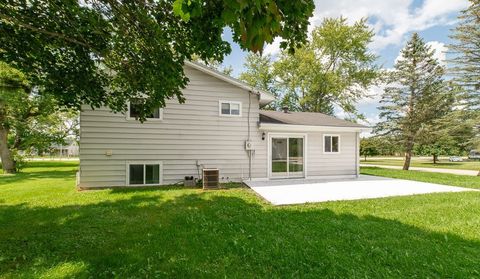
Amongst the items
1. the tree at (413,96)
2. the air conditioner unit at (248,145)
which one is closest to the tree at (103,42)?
the air conditioner unit at (248,145)

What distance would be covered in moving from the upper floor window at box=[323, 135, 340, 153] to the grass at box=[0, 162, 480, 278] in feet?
16.7

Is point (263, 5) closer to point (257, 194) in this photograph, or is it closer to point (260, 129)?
point (257, 194)

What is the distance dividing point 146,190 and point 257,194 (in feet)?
12.4

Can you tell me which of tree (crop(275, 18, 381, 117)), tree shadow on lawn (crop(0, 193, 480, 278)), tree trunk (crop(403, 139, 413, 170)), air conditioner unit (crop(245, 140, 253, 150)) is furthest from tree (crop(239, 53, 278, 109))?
tree shadow on lawn (crop(0, 193, 480, 278))

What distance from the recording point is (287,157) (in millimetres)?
11352

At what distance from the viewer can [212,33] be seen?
12.2ft

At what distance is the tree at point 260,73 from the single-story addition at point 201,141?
18.0 metres

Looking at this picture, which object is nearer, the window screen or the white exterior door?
the window screen

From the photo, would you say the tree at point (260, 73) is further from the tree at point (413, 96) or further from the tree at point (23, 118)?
the tree at point (23, 118)

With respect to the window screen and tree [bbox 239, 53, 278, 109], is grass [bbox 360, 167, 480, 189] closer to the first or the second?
the window screen

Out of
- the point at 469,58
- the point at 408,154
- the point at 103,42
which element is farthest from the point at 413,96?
the point at 103,42

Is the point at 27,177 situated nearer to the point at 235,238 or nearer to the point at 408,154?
the point at 235,238

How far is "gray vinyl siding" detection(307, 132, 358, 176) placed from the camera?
11672mm

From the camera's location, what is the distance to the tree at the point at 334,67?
25.2 metres
